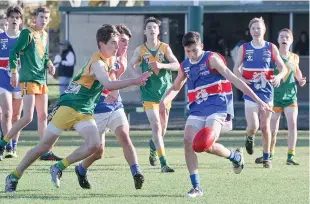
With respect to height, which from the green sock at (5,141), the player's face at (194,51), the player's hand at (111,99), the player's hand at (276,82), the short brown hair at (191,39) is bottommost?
the green sock at (5,141)

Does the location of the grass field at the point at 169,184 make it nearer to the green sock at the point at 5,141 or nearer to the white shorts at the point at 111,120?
the green sock at the point at 5,141

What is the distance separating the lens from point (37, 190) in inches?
401

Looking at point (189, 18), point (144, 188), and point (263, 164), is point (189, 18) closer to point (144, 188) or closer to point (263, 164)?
point (263, 164)

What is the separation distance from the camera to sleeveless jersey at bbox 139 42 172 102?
1294cm

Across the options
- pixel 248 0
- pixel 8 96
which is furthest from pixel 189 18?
pixel 8 96

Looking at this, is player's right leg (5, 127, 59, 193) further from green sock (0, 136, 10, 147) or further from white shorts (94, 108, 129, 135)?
green sock (0, 136, 10, 147)

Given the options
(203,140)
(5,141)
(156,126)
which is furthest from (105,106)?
(5,141)

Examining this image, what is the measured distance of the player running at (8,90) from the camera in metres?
14.0

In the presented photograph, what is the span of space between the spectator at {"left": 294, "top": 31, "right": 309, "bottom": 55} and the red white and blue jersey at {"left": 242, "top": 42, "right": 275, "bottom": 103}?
12.4 meters

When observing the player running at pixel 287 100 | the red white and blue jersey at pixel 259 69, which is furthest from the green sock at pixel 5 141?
the player running at pixel 287 100

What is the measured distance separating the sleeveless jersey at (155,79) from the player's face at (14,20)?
6.58 feet

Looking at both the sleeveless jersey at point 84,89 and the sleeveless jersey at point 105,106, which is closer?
the sleeveless jersey at point 84,89

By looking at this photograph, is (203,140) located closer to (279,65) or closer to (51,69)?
(279,65)

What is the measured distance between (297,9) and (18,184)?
14.1 m
